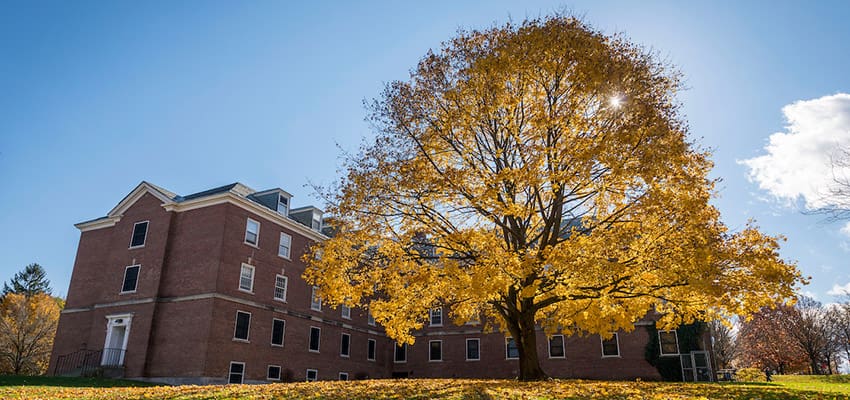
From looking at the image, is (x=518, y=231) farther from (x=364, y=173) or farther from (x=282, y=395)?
(x=282, y=395)

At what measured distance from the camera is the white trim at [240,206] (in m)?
28.8

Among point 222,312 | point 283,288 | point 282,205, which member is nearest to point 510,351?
point 283,288

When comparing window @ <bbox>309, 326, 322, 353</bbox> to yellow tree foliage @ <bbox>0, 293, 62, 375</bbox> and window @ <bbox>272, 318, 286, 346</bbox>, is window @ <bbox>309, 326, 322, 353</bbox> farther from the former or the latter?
yellow tree foliage @ <bbox>0, 293, 62, 375</bbox>

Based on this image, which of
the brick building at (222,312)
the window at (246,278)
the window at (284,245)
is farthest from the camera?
the window at (284,245)

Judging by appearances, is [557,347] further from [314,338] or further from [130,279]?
[130,279]

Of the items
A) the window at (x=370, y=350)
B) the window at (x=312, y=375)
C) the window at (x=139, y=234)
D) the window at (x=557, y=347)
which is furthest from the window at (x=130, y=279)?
the window at (x=557, y=347)

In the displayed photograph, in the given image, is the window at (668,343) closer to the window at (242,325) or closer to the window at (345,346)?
the window at (345,346)

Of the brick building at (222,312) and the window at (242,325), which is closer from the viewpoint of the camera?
the brick building at (222,312)

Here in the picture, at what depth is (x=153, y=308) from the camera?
27938mm

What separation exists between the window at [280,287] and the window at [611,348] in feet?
67.5

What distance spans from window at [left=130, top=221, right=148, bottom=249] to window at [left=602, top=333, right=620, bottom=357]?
29229 mm

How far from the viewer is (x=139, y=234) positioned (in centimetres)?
3092

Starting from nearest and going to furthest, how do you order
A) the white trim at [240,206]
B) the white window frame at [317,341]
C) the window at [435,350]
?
the white trim at [240,206]
the white window frame at [317,341]
the window at [435,350]

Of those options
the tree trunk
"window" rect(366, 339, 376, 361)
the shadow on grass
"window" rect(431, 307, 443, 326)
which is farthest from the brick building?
the tree trunk
